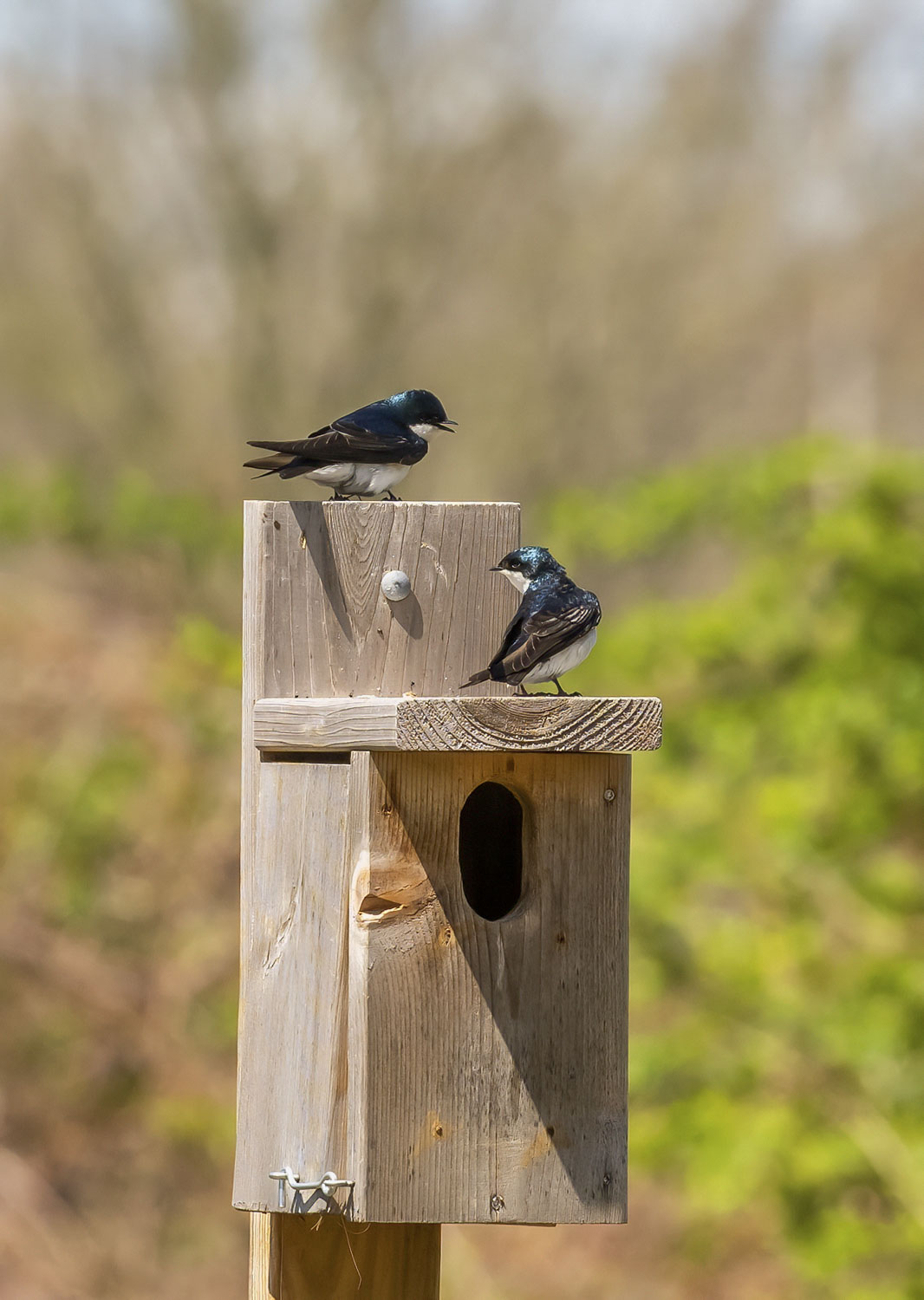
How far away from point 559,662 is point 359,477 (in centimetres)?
50

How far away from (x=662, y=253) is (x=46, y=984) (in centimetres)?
800

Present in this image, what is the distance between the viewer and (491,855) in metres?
2.41

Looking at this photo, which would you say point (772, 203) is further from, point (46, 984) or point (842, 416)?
point (46, 984)

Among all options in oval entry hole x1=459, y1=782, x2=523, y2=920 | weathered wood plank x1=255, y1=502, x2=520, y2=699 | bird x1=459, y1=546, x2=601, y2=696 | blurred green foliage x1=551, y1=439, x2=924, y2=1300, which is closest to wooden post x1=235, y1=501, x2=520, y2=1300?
weathered wood plank x1=255, y1=502, x2=520, y2=699

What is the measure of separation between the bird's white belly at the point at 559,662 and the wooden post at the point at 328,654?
17 cm

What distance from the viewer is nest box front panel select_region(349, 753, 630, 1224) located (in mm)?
2057

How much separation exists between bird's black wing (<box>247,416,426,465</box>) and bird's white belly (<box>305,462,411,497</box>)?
2 centimetres

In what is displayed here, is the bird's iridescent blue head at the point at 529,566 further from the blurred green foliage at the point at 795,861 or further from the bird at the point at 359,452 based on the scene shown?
the blurred green foliage at the point at 795,861

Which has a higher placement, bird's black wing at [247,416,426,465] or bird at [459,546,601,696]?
bird's black wing at [247,416,426,465]

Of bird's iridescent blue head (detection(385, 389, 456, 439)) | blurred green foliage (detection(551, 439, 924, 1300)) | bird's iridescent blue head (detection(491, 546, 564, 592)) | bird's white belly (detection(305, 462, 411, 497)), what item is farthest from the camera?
blurred green foliage (detection(551, 439, 924, 1300))

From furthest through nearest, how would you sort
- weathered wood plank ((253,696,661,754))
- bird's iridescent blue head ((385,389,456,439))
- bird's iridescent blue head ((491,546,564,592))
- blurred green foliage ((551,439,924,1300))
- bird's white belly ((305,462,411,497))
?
1. blurred green foliage ((551,439,924,1300))
2. bird's iridescent blue head ((385,389,456,439))
3. bird's white belly ((305,462,411,497))
4. bird's iridescent blue head ((491,546,564,592))
5. weathered wood plank ((253,696,661,754))

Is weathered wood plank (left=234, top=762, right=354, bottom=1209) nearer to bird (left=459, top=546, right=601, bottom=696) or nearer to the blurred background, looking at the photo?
bird (left=459, top=546, right=601, bottom=696)

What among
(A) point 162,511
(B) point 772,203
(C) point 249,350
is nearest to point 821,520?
(A) point 162,511

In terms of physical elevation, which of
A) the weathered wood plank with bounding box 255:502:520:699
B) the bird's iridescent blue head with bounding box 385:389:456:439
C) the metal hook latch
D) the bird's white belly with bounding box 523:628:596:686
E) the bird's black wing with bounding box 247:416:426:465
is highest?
the bird's iridescent blue head with bounding box 385:389:456:439
